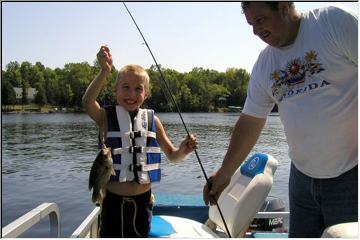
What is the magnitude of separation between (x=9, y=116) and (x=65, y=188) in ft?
155

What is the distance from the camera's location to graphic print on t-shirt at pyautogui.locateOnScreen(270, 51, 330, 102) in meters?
2.44

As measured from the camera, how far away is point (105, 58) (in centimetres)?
320

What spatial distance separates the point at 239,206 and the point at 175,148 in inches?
28.9

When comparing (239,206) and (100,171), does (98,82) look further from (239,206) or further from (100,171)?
(239,206)


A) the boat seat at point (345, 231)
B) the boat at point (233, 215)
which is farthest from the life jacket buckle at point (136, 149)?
the boat seat at point (345, 231)

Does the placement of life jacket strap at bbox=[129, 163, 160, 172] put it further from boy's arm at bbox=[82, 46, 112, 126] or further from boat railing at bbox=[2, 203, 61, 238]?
boat railing at bbox=[2, 203, 61, 238]

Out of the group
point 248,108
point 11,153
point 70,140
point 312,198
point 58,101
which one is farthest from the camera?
point 58,101

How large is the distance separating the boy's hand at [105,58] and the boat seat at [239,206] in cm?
142

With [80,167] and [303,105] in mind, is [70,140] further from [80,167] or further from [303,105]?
[303,105]

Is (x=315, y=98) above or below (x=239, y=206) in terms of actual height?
above

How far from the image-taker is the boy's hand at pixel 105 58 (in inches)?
126

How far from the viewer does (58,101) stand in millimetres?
48750

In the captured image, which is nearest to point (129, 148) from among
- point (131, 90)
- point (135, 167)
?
point (135, 167)

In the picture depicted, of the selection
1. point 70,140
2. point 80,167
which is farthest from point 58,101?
point 80,167
